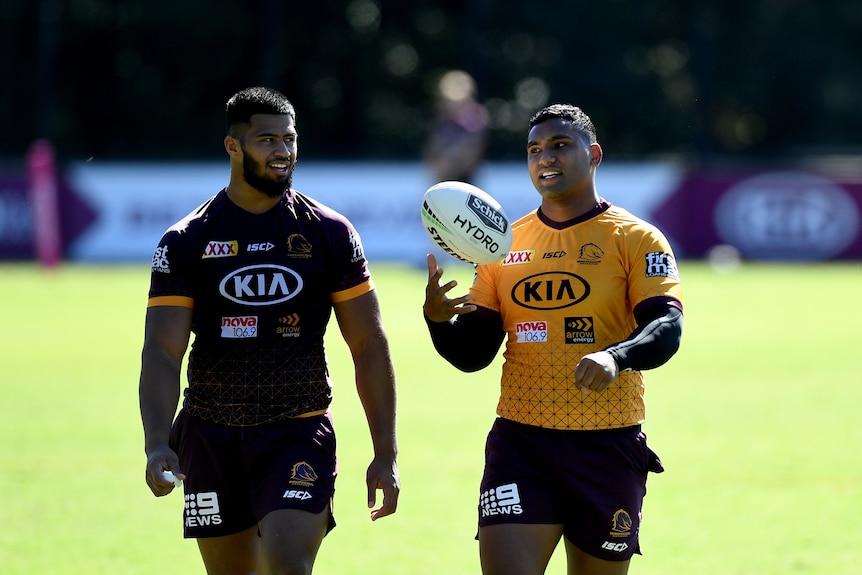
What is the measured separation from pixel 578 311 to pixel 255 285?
4.43 ft

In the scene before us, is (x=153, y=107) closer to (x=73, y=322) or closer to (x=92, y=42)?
(x=92, y=42)

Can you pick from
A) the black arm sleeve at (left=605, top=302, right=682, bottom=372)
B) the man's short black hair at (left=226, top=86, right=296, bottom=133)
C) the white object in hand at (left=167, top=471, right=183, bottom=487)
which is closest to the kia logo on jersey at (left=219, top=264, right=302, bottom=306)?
the man's short black hair at (left=226, top=86, right=296, bottom=133)

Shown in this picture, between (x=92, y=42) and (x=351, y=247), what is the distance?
29.6 meters

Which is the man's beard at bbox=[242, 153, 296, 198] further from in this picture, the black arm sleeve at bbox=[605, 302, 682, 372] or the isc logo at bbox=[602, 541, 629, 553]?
the isc logo at bbox=[602, 541, 629, 553]

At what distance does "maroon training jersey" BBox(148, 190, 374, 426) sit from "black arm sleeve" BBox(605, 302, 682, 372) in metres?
1.16

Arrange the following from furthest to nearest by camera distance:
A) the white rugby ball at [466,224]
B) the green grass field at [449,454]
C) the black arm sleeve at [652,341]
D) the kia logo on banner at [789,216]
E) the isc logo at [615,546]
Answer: the kia logo on banner at [789,216], the green grass field at [449,454], the white rugby ball at [466,224], the isc logo at [615,546], the black arm sleeve at [652,341]

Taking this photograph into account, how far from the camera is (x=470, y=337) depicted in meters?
5.68

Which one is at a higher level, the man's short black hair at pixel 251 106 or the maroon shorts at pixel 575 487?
the man's short black hair at pixel 251 106

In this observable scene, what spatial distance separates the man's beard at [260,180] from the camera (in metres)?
5.49

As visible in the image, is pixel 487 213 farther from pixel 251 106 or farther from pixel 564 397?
pixel 251 106

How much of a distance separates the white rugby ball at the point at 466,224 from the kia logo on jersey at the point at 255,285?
684mm

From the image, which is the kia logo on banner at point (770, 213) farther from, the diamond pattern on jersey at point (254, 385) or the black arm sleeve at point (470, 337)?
the diamond pattern on jersey at point (254, 385)

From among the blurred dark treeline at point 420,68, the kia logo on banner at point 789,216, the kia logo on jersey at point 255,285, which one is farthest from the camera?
the blurred dark treeline at point 420,68

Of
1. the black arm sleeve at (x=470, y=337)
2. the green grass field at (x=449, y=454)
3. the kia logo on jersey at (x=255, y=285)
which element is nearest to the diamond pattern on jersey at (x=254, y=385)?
the kia logo on jersey at (x=255, y=285)
